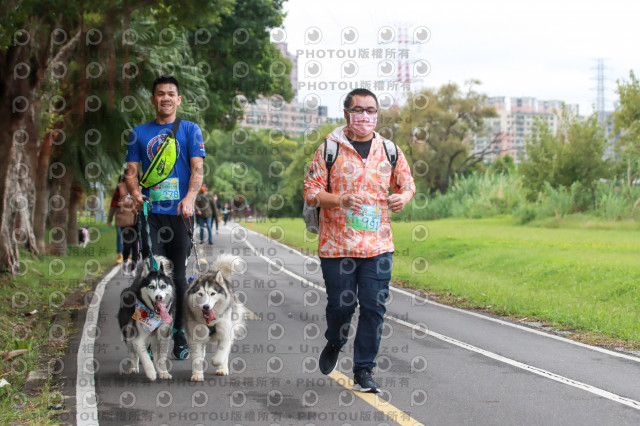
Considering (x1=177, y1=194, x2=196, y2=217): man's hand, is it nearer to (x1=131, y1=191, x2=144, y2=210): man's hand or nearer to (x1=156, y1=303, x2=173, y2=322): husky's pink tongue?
(x1=131, y1=191, x2=144, y2=210): man's hand

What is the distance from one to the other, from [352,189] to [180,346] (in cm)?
251

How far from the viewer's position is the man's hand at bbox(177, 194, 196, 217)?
22.0ft

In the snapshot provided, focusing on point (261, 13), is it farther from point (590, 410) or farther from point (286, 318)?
point (590, 410)

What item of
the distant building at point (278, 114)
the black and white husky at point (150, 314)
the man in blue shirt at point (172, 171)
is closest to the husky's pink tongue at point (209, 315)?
the black and white husky at point (150, 314)

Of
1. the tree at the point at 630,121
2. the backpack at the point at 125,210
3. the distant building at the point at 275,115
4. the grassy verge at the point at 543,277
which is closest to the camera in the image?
the grassy verge at the point at 543,277

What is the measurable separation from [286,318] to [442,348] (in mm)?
2837

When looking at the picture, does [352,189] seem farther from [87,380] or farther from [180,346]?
[87,380]

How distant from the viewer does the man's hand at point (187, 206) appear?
6.70 m

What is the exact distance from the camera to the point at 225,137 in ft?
357

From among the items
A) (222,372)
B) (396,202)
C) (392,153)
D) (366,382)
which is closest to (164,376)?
(222,372)

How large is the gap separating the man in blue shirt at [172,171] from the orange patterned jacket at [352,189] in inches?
47.2

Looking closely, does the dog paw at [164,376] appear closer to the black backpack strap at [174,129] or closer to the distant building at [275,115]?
the black backpack strap at [174,129]

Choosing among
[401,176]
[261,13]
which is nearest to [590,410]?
[401,176]

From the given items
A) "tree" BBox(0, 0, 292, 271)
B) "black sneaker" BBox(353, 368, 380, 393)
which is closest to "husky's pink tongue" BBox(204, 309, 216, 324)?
"black sneaker" BBox(353, 368, 380, 393)
